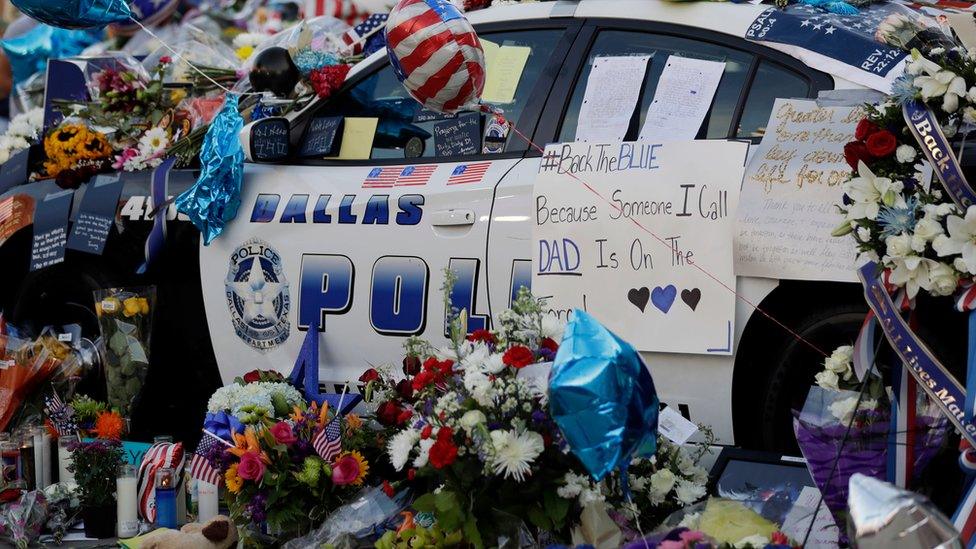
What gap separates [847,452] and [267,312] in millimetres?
2564

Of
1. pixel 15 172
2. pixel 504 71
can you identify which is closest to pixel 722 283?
pixel 504 71

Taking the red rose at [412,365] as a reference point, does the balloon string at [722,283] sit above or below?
above

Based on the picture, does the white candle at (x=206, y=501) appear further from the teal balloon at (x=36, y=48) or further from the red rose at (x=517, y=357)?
the teal balloon at (x=36, y=48)

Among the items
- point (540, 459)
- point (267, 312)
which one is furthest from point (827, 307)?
point (267, 312)

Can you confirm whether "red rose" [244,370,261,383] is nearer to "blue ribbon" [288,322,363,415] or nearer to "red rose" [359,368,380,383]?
"blue ribbon" [288,322,363,415]

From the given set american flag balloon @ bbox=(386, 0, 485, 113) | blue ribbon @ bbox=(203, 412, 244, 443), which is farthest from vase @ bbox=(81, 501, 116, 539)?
american flag balloon @ bbox=(386, 0, 485, 113)

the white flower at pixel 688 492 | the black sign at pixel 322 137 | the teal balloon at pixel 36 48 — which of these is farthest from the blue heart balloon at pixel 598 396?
the teal balloon at pixel 36 48

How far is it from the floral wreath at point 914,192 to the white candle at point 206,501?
2.55m

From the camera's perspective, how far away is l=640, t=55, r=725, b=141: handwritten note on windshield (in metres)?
4.89

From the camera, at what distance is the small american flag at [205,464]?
15.8 feet

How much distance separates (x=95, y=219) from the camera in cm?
629

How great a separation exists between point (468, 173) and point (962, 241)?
2099 mm

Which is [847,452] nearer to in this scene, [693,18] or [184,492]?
[693,18]

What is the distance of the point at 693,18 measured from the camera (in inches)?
199
